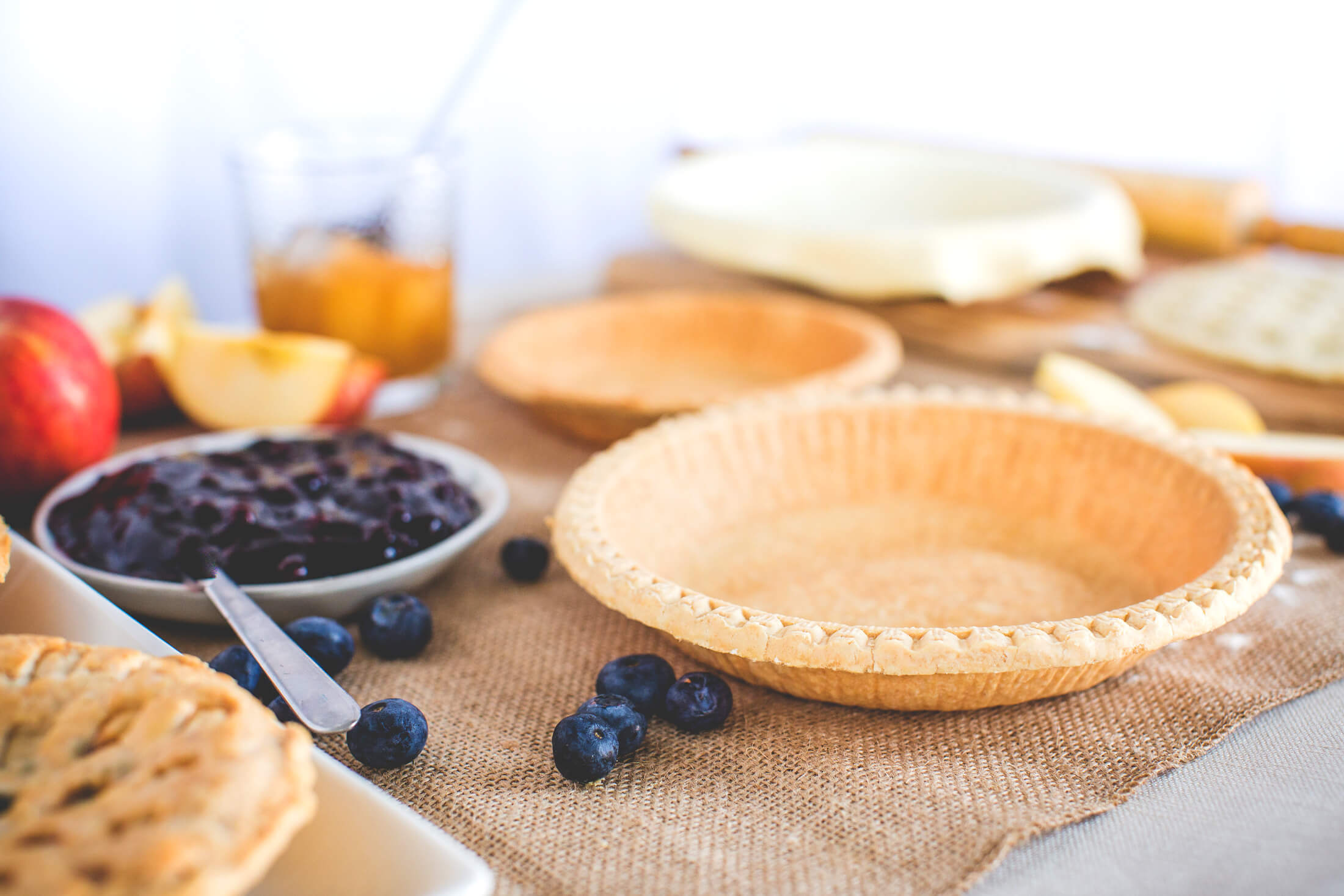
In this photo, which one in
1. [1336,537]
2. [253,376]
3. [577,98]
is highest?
[577,98]

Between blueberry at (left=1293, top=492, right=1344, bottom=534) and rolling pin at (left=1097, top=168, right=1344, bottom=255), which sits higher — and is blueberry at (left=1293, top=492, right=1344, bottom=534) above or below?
below

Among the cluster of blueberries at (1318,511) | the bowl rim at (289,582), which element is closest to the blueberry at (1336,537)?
the cluster of blueberries at (1318,511)

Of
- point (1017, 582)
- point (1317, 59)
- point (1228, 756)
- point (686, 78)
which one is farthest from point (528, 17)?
point (1228, 756)

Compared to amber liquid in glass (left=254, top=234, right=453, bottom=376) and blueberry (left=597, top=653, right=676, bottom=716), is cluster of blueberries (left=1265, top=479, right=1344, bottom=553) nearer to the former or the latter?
blueberry (left=597, top=653, right=676, bottom=716)

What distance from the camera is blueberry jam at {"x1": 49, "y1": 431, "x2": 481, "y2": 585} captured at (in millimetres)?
762

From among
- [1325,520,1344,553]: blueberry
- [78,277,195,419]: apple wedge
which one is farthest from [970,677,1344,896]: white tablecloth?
[78,277,195,419]: apple wedge

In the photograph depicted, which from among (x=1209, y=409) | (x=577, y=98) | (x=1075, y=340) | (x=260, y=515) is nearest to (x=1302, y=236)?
(x=1075, y=340)

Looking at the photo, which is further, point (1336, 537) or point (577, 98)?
point (577, 98)

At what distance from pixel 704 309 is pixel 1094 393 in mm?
519

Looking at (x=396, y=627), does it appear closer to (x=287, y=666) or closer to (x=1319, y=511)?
(x=287, y=666)

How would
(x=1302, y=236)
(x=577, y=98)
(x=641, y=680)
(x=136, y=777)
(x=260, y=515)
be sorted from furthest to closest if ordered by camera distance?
(x=577, y=98) → (x=1302, y=236) → (x=260, y=515) → (x=641, y=680) → (x=136, y=777)

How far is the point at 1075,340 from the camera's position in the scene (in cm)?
133

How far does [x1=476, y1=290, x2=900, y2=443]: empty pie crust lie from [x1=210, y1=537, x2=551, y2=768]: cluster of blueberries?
403mm

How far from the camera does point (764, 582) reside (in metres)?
0.81
